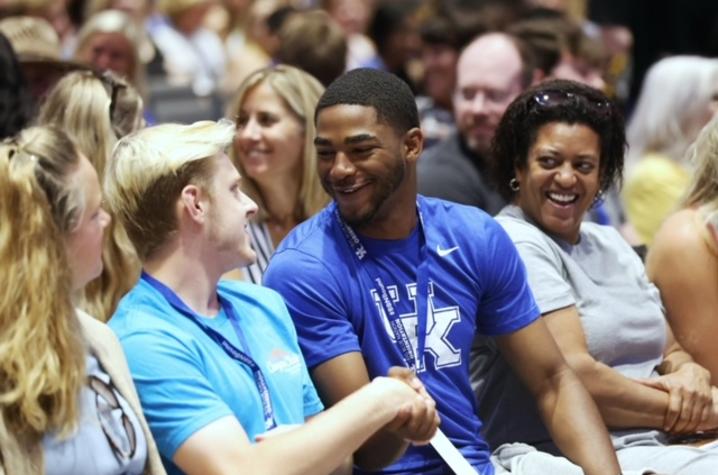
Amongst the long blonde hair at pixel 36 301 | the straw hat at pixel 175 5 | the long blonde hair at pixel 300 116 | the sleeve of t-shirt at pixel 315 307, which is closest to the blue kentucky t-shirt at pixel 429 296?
the sleeve of t-shirt at pixel 315 307

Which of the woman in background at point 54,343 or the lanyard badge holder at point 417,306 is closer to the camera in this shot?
the woman in background at point 54,343

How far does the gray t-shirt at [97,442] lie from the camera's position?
307 cm

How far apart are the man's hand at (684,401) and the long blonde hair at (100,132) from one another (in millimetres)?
1486

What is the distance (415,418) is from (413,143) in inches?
32.6

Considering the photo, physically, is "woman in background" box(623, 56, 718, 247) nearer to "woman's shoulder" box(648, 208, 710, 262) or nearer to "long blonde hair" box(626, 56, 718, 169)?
"long blonde hair" box(626, 56, 718, 169)

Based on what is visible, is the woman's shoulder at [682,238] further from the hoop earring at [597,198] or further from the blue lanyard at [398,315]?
the blue lanyard at [398,315]

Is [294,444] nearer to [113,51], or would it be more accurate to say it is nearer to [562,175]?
[562,175]

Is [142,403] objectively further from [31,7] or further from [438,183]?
[31,7]

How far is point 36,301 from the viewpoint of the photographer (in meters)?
3.08

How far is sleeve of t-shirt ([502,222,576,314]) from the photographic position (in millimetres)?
4168

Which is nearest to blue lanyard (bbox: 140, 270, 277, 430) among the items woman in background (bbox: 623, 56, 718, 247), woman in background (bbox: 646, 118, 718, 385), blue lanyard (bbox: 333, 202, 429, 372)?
blue lanyard (bbox: 333, 202, 429, 372)

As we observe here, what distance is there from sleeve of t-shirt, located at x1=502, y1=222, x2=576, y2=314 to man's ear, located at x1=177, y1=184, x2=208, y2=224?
43.4 inches

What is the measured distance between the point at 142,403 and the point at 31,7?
16.5 ft

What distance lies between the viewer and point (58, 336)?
3.10 metres
